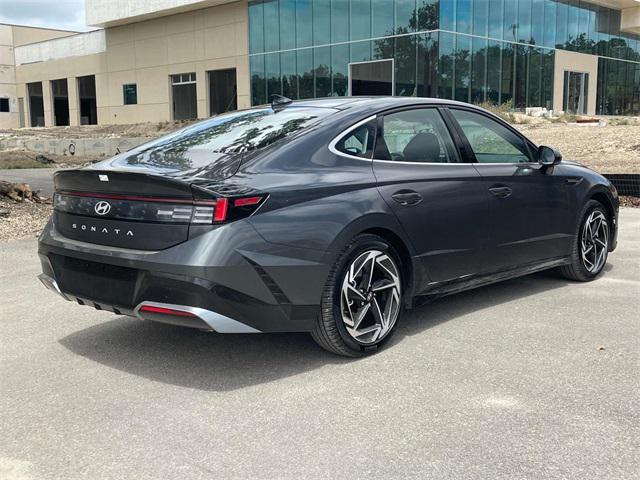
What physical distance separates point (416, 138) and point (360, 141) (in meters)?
0.62

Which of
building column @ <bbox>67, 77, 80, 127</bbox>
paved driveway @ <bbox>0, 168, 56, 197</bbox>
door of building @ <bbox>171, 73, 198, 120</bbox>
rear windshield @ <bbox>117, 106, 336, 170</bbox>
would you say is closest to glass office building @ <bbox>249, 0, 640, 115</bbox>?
door of building @ <bbox>171, 73, 198, 120</bbox>

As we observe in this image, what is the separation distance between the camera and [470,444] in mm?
3145

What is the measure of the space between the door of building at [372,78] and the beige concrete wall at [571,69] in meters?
11.8

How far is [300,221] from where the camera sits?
12.8 feet

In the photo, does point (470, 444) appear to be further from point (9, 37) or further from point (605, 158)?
point (9, 37)

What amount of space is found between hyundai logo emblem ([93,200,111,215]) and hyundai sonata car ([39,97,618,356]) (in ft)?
0.07

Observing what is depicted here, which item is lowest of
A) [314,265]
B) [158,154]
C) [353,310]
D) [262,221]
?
[353,310]

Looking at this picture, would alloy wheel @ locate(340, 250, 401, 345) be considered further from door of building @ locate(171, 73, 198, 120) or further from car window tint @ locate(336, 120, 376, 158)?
door of building @ locate(171, 73, 198, 120)

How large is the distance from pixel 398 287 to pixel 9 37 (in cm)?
6582

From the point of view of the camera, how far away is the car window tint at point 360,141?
4.34 metres

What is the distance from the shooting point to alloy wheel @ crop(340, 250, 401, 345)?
418cm

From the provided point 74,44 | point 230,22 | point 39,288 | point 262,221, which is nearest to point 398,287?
point 262,221

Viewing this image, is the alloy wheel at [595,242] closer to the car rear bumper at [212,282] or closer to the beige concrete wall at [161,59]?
the car rear bumper at [212,282]

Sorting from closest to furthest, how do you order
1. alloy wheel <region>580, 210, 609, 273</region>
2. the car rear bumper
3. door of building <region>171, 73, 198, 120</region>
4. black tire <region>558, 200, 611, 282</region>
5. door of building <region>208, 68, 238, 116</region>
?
the car rear bumper → black tire <region>558, 200, 611, 282</region> → alloy wheel <region>580, 210, 609, 273</region> → door of building <region>208, 68, 238, 116</region> → door of building <region>171, 73, 198, 120</region>
